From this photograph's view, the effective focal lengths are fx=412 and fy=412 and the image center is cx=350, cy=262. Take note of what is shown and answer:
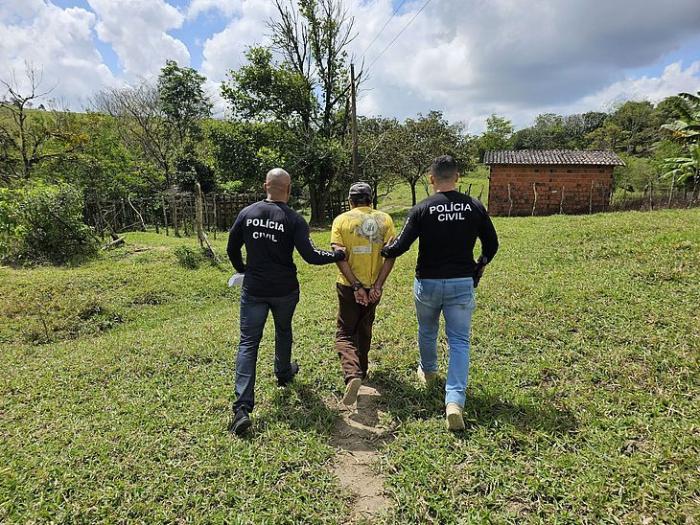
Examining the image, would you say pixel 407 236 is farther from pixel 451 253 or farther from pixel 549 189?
pixel 549 189

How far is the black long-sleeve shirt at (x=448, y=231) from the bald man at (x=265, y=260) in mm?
612

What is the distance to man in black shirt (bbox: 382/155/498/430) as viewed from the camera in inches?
111

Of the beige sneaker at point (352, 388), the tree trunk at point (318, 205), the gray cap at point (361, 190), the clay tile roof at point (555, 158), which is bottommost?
the beige sneaker at point (352, 388)

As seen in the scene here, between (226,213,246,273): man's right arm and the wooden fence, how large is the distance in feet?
39.9

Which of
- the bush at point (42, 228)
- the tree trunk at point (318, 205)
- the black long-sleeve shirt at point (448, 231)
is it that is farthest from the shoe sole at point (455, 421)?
the tree trunk at point (318, 205)

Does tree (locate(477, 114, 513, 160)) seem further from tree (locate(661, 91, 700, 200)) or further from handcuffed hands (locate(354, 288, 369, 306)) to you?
handcuffed hands (locate(354, 288, 369, 306))

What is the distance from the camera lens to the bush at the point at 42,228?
9.15 meters

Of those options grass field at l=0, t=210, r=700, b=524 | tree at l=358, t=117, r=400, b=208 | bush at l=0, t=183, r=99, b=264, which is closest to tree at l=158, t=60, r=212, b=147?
tree at l=358, t=117, r=400, b=208

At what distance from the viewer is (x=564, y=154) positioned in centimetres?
1858

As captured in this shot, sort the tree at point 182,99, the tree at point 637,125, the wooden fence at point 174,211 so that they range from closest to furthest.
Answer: the wooden fence at point 174,211 < the tree at point 182,99 < the tree at point 637,125

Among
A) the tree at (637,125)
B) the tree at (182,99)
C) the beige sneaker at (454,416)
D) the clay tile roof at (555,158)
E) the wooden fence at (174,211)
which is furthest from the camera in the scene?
the tree at (637,125)

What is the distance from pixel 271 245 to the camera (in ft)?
10.00

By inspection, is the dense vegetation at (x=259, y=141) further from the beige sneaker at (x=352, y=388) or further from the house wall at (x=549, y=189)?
the beige sneaker at (x=352, y=388)

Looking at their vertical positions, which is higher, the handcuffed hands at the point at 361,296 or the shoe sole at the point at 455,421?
the handcuffed hands at the point at 361,296
